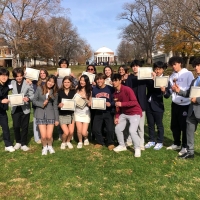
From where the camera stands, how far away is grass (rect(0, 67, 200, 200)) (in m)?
3.98

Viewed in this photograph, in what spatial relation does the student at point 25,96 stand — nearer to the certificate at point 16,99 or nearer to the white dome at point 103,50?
the certificate at point 16,99

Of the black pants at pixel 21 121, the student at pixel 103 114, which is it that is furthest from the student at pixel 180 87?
the black pants at pixel 21 121

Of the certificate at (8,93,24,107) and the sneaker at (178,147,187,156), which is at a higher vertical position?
the certificate at (8,93,24,107)

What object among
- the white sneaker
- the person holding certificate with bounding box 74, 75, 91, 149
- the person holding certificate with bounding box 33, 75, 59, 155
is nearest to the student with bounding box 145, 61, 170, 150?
the white sneaker

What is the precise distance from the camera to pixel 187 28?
24.6 m

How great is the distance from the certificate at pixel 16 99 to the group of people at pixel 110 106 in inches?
4.8

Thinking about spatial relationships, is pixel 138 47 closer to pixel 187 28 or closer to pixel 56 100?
pixel 187 28

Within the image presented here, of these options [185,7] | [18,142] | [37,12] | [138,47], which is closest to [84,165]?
[18,142]

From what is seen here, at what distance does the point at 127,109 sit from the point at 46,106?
6.54 ft

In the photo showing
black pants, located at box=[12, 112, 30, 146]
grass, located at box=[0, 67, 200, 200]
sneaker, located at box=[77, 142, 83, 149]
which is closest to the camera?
grass, located at box=[0, 67, 200, 200]

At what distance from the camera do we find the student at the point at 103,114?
5875 millimetres

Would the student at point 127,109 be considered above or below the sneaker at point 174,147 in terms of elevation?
above

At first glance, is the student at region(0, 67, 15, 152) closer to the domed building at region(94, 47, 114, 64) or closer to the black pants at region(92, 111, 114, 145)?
the black pants at region(92, 111, 114, 145)

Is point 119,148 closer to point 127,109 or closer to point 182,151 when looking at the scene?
point 127,109
